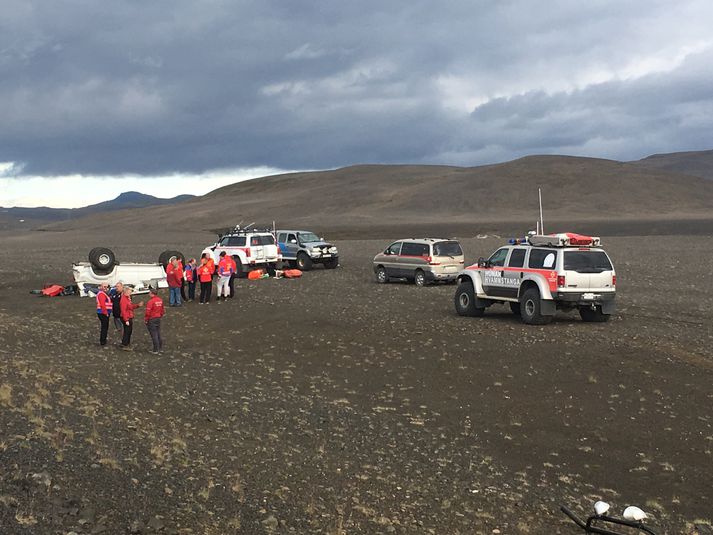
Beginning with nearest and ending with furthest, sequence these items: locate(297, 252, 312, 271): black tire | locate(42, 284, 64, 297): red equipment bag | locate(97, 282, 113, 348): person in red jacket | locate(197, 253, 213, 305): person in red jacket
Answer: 1. locate(97, 282, 113, 348): person in red jacket
2. locate(197, 253, 213, 305): person in red jacket
3. locate(42, 284, 64, 297): red equipment bag
4. locate(297, 252, 312, 271): black tire

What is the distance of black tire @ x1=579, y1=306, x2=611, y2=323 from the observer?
61.8 feet

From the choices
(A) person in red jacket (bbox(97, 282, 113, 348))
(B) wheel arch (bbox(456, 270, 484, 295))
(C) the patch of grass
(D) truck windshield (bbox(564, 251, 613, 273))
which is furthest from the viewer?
(B) wheel arch (bbox(456, 270, 484, 295))

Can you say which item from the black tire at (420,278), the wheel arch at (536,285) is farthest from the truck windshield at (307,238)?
the wheel arch at (536,285)

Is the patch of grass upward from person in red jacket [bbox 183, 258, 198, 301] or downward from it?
downward

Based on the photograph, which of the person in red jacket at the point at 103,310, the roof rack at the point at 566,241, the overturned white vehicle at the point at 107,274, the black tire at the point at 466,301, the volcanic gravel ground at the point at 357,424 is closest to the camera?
the volcanic gravel ground at the point at 357,424

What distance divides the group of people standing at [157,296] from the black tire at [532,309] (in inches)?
323

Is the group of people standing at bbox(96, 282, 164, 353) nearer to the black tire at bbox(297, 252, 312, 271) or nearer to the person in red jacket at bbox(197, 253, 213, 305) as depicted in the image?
the person in red jacket at bbox(197, 253, 213, 305)

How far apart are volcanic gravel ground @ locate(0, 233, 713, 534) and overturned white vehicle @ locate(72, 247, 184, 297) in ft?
19.4

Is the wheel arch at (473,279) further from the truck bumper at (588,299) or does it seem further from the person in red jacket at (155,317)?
the person in red jacket at (155,317)

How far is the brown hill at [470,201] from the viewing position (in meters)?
87.6

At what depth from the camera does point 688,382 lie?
13.0 m

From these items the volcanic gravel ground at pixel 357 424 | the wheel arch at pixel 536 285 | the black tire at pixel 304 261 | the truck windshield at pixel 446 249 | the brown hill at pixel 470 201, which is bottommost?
the volcanic gravel ground at pixel 357 424

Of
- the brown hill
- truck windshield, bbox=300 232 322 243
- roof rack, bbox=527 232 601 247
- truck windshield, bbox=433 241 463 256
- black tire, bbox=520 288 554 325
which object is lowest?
black tire, bbox=520 288 554 325

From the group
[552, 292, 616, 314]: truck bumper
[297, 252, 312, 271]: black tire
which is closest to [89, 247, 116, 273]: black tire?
[297, 252, 312, 271]: black tire
